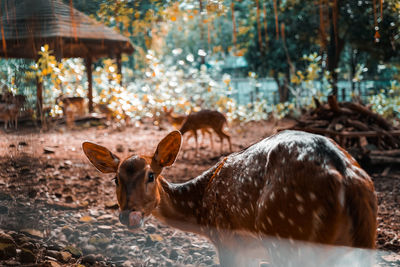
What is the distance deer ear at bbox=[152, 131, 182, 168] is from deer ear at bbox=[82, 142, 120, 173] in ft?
0.82

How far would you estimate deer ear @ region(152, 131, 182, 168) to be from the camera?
7.99 feet

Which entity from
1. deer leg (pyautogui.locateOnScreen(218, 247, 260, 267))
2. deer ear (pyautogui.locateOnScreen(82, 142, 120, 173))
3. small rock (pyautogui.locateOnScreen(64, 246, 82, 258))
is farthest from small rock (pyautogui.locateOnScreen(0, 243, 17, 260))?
deer leg (pyautogui.locateOnScreen(218, 247, 260, 267))

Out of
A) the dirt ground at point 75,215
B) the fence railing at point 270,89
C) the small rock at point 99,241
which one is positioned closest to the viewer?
the dirt ground at point 75,215

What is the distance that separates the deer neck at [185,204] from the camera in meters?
2.65

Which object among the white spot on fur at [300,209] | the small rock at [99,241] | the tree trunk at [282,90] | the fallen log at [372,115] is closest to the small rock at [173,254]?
the small rock at [99,241]

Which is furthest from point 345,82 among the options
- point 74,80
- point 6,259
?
point 6,259

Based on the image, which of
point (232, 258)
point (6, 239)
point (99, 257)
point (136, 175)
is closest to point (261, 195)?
point (232, 258)

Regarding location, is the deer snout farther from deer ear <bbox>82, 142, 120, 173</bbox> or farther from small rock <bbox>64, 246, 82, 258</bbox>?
small rock <bbox>64, 246, 82, 258</bbox>

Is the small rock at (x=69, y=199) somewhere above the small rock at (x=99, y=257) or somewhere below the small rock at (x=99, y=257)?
above

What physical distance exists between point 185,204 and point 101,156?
650 millimetres

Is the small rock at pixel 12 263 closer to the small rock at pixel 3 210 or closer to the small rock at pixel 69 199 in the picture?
the small rock at pixel 3 210

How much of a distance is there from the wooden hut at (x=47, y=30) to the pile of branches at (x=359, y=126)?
2871 millimetres

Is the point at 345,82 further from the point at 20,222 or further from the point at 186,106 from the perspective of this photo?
the point at 20,222

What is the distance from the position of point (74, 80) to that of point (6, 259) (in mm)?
1768
